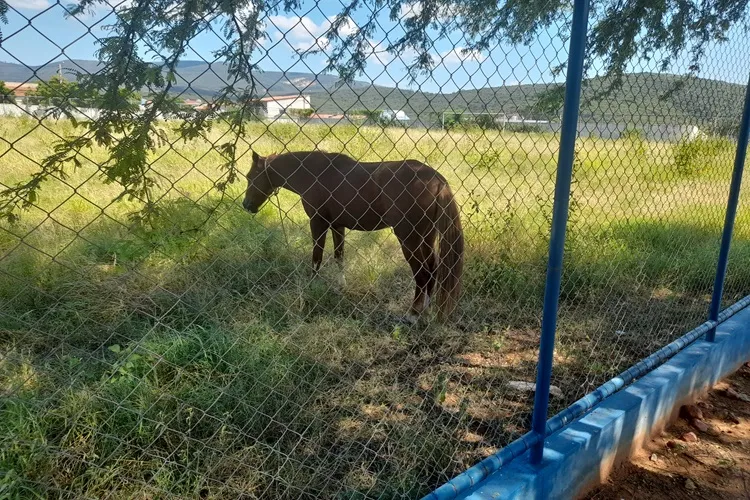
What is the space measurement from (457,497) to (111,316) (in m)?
2.64

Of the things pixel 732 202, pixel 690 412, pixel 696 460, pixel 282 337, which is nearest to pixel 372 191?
pixel 282 337

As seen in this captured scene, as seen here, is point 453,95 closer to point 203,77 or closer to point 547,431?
point 203,77

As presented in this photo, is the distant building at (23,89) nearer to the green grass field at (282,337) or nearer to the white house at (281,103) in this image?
the green grass field at (282,337)

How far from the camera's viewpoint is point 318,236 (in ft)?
16.2

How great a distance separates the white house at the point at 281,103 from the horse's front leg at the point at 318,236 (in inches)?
128

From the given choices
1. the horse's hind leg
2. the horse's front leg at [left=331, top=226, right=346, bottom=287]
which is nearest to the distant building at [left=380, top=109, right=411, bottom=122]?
the horse's hind leg

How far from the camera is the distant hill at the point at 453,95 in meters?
1.32

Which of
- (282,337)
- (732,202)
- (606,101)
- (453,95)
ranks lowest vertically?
(282,337)

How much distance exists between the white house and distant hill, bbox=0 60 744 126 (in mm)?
16

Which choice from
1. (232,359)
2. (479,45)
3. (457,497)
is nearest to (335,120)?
(479,45)

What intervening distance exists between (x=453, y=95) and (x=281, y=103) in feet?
2.52

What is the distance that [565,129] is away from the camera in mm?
1776

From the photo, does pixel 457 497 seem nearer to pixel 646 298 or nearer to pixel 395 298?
pixel 395 298

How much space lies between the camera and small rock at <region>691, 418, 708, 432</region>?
2.78 meters
